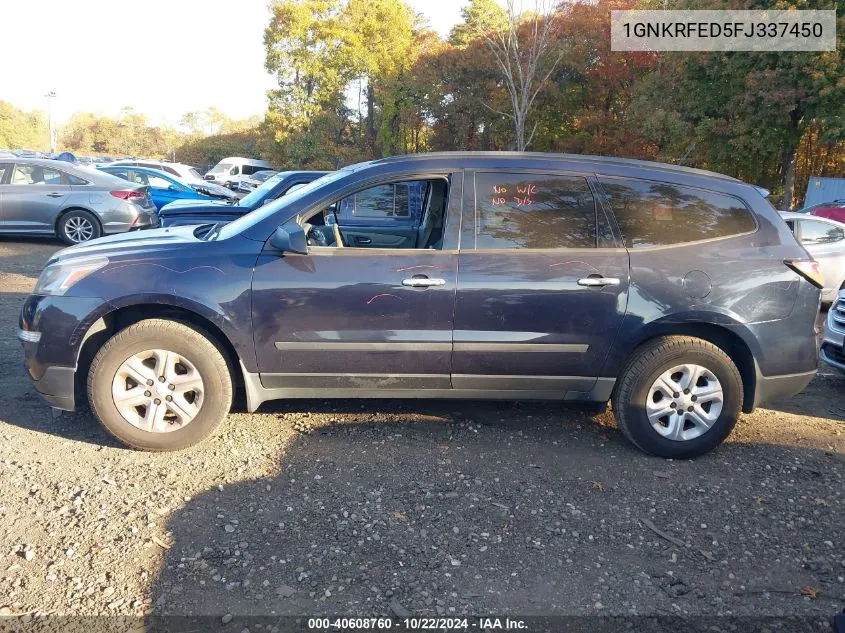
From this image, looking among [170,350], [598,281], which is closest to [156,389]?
[170,350]

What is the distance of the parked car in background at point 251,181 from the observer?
90.0 ft

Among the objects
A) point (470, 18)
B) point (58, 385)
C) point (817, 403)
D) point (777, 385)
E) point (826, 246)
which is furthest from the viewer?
point (470, 18)

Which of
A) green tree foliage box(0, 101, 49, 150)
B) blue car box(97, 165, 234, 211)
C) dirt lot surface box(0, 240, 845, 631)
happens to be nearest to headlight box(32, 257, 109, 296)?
dirt lot surface box(0, 240, 845, 631)

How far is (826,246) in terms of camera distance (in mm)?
8836

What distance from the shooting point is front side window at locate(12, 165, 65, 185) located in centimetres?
1126

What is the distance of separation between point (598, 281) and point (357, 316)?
149 cm

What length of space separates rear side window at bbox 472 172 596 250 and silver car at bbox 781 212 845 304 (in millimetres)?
5976

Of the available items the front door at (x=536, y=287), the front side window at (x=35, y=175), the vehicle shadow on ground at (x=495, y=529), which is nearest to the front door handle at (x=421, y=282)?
the front door at (x=536, y=287)

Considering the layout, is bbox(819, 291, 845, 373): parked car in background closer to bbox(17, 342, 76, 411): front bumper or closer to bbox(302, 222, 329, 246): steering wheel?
bbox(302, 222, 329, 246): steering wheel

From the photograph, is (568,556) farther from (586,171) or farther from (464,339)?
(586,171)

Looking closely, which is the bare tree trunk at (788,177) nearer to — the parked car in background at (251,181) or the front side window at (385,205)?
the parked car in background at (251,181)

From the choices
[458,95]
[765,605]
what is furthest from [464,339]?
[458,95]

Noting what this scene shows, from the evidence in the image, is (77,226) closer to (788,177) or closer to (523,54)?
(523,54)

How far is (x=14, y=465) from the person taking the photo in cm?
375
